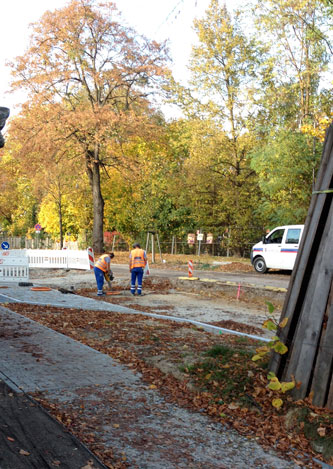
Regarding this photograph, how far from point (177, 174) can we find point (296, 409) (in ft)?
116

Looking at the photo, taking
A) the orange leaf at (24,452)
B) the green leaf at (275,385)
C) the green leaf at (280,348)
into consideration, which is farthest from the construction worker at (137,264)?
the orange leaf at (24,452)

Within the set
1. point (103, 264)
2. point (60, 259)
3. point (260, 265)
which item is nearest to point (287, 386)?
point (103, 264)

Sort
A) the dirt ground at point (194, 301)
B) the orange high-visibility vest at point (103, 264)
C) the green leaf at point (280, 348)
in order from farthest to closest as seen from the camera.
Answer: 1. the orange high-visibility vest at point (103, 264)
2. the dirt ground at point (194, 301)
3. the green leaf at point (280, 348)

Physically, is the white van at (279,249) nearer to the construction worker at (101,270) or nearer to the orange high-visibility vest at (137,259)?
the orange high-visibility vest at (137,259)

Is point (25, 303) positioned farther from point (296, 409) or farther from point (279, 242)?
point (279, 242)

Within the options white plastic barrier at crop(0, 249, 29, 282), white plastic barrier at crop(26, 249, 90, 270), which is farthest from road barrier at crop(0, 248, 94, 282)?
white plastic barrier at crop(0, 249, 29, 282)

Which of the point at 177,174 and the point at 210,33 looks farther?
the point at 177,174

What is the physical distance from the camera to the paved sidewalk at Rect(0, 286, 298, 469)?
4270 mm

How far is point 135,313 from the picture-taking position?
11.8m

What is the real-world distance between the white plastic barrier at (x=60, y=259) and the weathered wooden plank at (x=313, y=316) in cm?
1992

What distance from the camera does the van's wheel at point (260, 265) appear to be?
2417 centimetres

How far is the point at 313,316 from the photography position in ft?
16.5

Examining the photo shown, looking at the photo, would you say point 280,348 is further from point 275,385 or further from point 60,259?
point 60,259

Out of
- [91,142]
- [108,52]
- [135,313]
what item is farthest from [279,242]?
[108,52]
